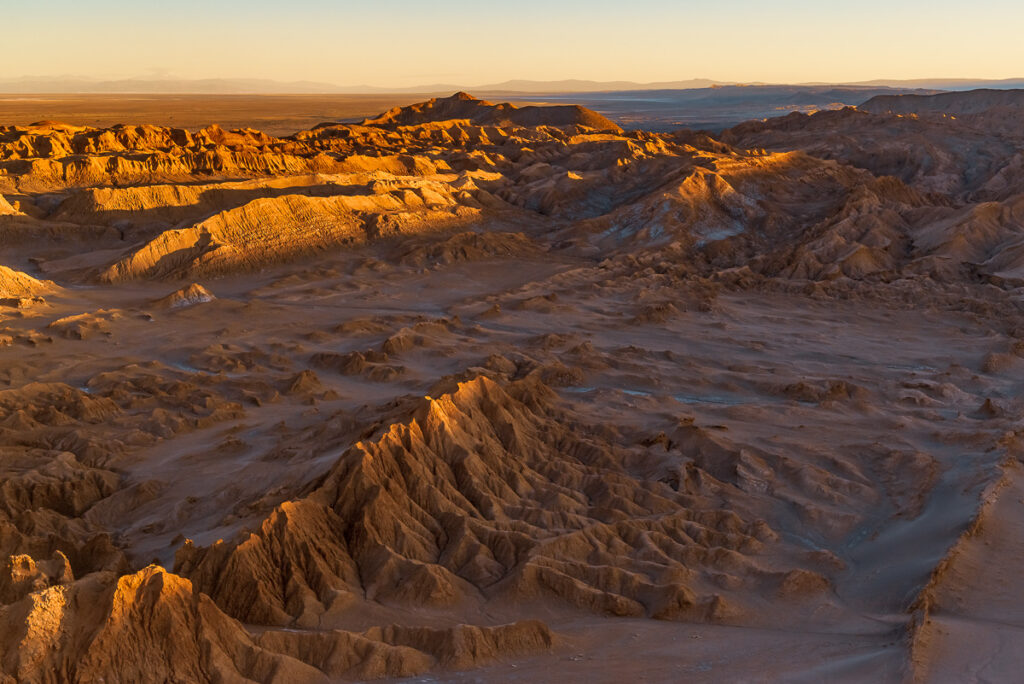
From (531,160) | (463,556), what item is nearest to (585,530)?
(463,556)

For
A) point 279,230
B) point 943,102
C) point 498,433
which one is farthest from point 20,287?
point 943,102

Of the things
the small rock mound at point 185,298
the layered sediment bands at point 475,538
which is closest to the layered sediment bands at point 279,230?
the small rock mound at point 185,298

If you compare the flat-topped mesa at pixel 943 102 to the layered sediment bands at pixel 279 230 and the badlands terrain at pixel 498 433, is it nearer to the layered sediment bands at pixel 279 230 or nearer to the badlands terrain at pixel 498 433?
the badlands terrain at pixel 498 433

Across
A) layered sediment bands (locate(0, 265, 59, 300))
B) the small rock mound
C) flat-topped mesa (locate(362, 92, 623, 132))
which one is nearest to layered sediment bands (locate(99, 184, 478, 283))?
layered sediment bands (locate(0, 265, 59, 300))

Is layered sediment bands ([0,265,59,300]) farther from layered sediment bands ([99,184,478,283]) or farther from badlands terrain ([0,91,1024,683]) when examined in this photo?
layered sediment bands ([99,184,478,283])

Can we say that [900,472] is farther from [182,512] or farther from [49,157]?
[49,157]

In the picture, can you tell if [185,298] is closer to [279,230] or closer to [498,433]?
[279,230]
